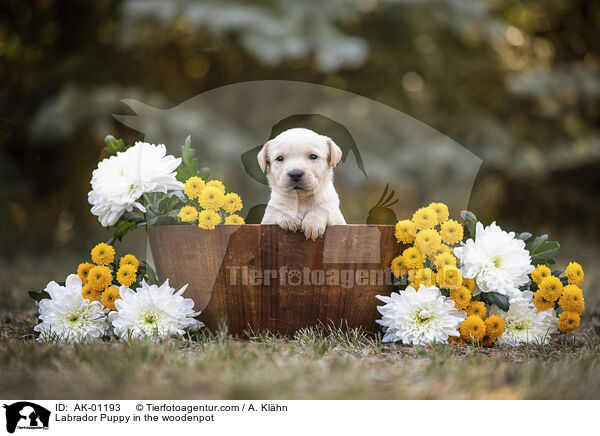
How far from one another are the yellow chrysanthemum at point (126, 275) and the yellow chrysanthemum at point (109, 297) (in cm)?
5

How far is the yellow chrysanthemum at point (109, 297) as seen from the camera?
2354 millimetres

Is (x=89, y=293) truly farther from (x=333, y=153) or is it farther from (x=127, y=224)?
(x=333, y=153)

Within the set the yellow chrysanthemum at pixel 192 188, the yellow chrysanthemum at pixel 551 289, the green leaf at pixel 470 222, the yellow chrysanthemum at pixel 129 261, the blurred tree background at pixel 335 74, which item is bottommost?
the yellow chrysanthemum at pixel 551 289

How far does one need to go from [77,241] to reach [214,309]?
15.6 feet

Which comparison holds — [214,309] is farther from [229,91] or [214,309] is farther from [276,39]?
[276,39]

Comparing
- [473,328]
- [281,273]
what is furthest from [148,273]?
[473,328]

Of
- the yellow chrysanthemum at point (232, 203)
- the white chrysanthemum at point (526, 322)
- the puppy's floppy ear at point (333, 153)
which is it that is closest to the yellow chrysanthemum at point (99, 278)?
the yellow chrysanthemum at point (232, 203)

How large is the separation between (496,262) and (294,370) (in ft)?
3.84

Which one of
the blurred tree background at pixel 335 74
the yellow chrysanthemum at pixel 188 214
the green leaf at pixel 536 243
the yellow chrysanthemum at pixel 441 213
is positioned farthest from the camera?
the blurred tree background at pixel 335 74

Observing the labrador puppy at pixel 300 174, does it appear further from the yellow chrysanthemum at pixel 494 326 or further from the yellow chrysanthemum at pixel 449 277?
the yellow chrysanthemum at pixel 494 326

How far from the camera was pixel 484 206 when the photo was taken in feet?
20.0

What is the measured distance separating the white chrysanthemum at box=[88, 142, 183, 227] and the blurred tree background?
3029mm

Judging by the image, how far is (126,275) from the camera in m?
2.40
